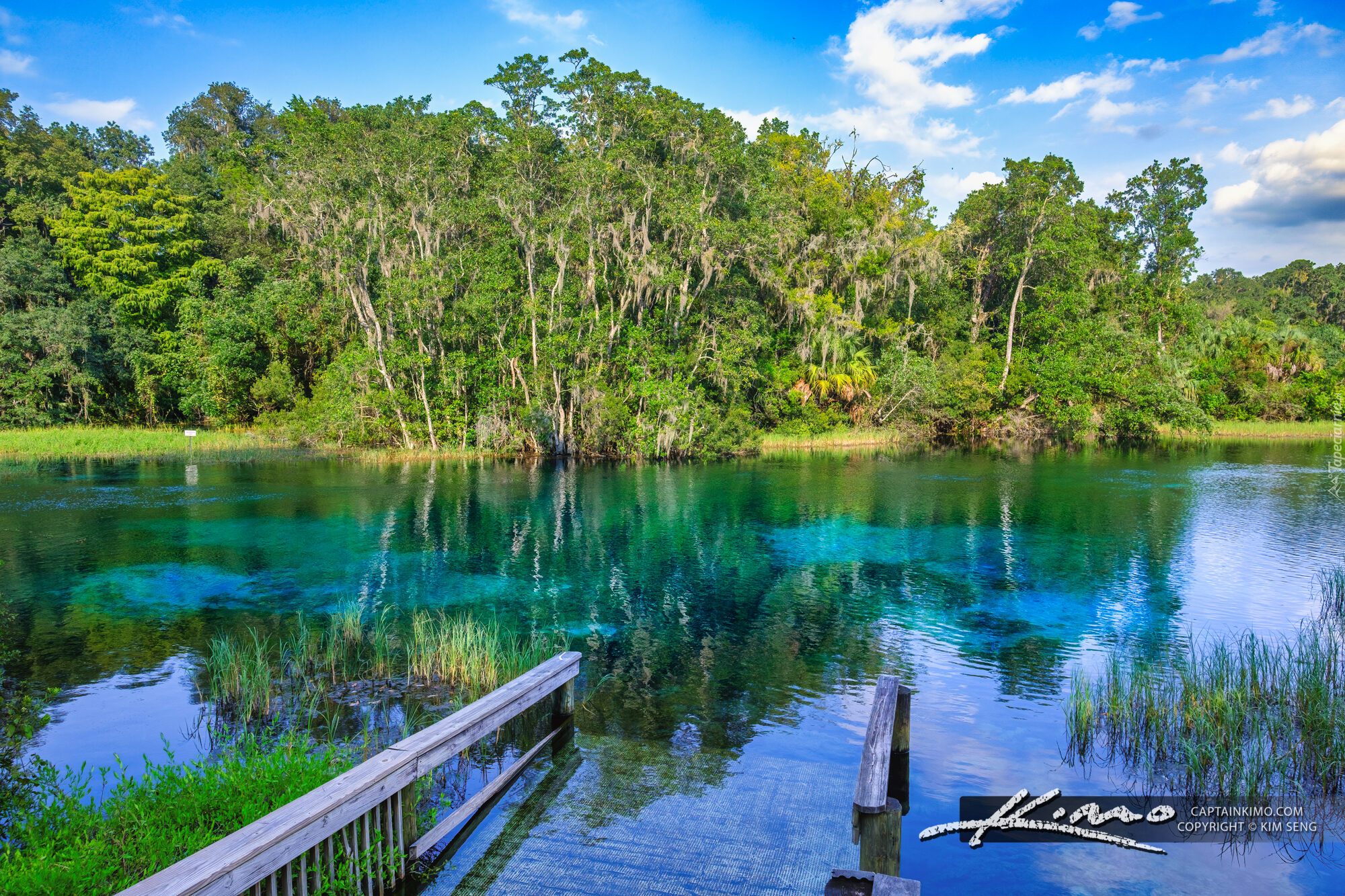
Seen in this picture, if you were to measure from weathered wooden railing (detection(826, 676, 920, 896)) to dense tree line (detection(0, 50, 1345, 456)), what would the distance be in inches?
1127

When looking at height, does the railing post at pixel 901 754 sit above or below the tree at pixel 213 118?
below

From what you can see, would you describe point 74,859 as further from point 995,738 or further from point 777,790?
point 995,738

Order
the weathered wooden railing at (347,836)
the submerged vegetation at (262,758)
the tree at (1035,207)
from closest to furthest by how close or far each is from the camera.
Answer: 1. the weathered wooden railing at (347,836)
2. the submerged vegetation at (262,758)
3. the tree at (1035,207)

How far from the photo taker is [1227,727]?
6.85 meters

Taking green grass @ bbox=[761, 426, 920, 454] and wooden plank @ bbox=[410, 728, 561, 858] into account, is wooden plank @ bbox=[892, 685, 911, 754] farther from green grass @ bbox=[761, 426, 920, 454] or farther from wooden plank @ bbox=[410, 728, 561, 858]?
green grass @ bbox=[761, 426, 920, 454]

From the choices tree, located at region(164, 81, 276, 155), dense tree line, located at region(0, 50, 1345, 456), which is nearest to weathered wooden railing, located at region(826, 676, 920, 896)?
dense tree line, located at region(0, 50, 1345, 456)

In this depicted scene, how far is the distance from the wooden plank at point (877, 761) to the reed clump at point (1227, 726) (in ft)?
9.11

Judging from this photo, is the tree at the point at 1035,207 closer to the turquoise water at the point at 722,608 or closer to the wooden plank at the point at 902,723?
the turquoise water at the point at 722,608

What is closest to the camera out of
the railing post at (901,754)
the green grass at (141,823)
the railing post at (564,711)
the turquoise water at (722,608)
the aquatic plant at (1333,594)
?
the green grass at (141,823)

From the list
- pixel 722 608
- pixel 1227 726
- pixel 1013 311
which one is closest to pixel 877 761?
pixel 1227 726

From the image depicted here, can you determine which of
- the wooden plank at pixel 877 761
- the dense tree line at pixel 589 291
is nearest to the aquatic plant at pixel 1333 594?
the wooden plank at pixel 877 761

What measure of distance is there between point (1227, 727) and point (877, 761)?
4469 mm

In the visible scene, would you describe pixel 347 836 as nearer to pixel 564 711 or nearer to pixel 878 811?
pixel 878 811

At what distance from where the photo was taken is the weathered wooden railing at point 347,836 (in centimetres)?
318
